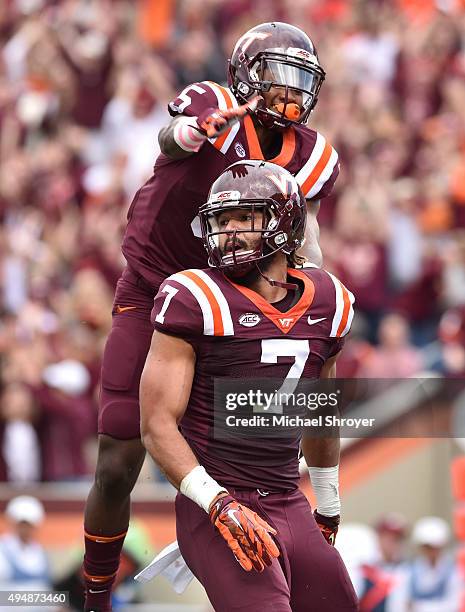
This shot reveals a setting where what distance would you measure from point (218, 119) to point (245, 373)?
842 millimetres

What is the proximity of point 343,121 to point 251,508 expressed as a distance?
7359 mm

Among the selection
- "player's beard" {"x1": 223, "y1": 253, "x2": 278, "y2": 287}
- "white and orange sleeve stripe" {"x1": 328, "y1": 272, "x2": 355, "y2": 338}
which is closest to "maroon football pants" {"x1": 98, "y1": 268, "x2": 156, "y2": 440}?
"player's beard" {"x1": 223, "y1": 253, "x2": 278, "y2": 287}

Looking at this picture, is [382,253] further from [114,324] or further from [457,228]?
[114,324]

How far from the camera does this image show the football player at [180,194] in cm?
543

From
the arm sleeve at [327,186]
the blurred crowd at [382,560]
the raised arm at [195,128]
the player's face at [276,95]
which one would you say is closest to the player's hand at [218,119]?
the raised arm at [195,128]

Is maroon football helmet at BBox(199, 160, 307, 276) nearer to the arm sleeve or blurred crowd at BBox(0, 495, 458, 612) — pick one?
the arm sleeve

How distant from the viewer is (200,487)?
15.7 feet

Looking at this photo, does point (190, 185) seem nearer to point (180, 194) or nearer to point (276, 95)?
point (180, 194)

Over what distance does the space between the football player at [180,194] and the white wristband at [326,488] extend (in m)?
0.66

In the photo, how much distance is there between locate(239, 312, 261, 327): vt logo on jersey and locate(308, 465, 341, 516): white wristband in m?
0.81

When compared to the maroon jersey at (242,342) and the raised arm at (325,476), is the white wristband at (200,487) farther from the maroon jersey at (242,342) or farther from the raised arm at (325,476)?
the raised arm at (325,476)

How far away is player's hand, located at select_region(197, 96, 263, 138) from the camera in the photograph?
5.07m

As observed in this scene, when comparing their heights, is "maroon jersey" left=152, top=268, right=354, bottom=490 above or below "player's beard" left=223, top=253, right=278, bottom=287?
below

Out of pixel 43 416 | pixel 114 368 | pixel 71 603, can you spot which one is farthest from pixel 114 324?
pixel 43 416
